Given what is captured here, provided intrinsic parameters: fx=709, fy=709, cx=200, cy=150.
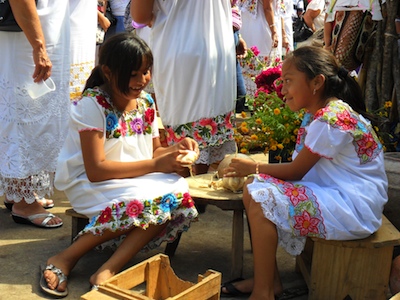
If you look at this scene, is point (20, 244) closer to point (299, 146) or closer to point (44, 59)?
point (44, 59)

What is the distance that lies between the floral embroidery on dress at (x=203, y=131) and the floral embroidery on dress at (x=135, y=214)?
39.6 inches

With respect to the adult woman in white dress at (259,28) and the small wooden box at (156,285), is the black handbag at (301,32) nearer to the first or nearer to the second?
the adult woman in white dress at (259,28)

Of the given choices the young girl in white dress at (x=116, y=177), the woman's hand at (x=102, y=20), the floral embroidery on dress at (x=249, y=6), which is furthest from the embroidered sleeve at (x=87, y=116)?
the floral embroidery on dress at (x=249, y=6)

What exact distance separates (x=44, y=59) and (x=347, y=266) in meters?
2.09

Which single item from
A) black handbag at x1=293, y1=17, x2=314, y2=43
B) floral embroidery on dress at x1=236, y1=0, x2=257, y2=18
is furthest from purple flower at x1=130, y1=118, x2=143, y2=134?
black handbag at x1=293, y1=17, x2=314, y2=43

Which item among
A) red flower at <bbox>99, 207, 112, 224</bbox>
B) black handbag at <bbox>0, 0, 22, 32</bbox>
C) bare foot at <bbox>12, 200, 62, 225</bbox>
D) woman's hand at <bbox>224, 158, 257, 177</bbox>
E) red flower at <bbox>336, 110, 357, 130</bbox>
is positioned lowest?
bare foot at <bbox>12, 200, 62, 225</bbox>

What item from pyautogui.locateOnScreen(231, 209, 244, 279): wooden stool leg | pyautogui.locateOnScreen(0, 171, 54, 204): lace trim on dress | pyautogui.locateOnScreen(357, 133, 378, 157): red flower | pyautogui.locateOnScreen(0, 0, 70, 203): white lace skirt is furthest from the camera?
pyautogui.locateOnScreen(0, 171, 54, 204): lace trim on dress

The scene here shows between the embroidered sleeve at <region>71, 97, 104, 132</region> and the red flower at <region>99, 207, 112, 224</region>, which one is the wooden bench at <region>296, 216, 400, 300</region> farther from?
the embroidered sleeve at <region>71, 97, 104, 132</region>

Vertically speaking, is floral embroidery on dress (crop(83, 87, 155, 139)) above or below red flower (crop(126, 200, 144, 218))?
above

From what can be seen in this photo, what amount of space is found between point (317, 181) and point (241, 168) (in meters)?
0.38

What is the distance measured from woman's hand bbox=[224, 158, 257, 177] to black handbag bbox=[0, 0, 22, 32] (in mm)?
Result: 1528

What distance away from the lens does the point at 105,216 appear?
137 inches

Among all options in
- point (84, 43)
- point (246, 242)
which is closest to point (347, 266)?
point (246, 242)

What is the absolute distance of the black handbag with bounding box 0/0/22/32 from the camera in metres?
3.99
